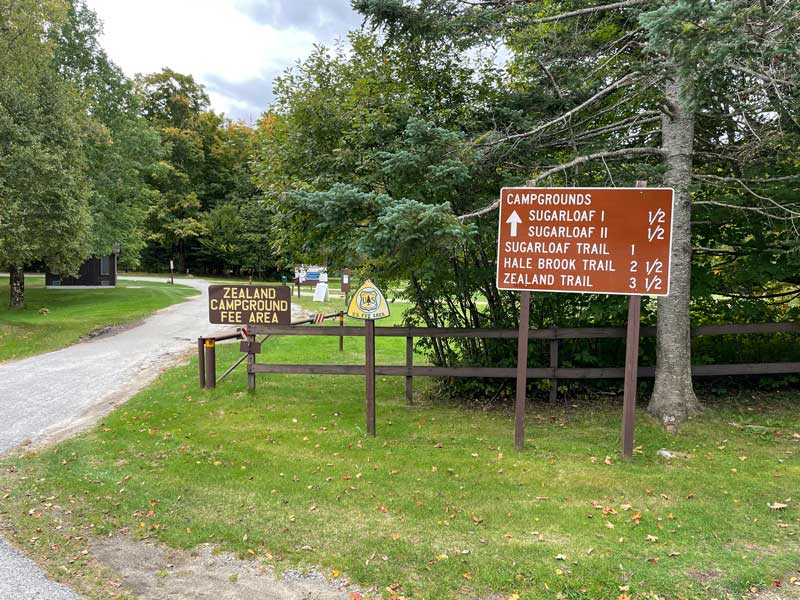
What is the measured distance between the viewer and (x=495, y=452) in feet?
19.2

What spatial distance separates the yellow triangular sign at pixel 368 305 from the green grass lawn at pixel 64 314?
10.2 metres

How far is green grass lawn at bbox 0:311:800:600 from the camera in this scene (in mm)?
3568

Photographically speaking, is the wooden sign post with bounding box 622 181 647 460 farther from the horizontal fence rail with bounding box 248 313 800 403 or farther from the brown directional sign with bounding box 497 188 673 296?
the horizontal fence rail with bounding box 248 313 800 403

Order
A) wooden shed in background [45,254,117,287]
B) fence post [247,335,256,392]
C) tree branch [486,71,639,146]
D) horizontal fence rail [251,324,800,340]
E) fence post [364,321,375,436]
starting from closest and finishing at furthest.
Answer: tree branch [486,71,639,146], fence post [364,321,375,436], horizontal fence rail [251,324,800,340], fence post [247,335,256,392], wooden shed in background [45,254,117,287]

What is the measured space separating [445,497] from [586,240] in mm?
3004

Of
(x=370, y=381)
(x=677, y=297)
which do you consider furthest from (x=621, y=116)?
(x=370, y=381)

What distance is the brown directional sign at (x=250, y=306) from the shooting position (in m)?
8.32

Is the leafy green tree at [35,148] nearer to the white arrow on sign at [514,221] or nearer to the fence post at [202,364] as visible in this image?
the fence post at [202,364]

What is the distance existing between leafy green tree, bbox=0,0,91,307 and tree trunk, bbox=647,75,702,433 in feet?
51.8

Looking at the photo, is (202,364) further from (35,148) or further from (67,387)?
(35,148)

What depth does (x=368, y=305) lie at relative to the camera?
6.37m

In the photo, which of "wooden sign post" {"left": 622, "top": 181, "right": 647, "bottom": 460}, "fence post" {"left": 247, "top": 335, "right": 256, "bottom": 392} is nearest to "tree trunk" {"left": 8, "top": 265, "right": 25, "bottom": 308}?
"fence post" {"left": 247, "top": 335, "right": 256, "bottom": 392}

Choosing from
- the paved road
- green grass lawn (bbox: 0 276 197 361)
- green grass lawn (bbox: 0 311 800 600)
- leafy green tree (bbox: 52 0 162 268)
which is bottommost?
the paved road

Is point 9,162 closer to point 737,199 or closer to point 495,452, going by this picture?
point 495,452
